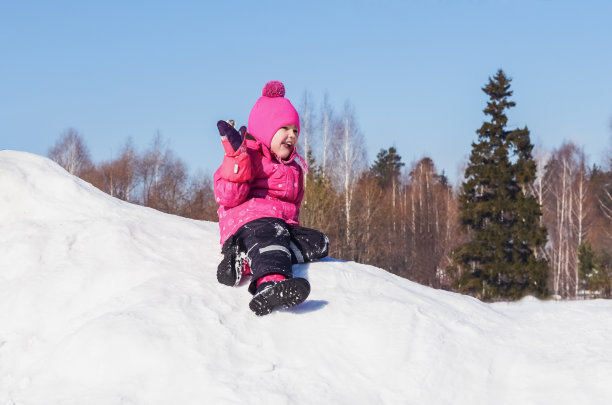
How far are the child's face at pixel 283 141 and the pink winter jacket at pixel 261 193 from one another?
51mm

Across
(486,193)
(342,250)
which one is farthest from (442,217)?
(342,250)

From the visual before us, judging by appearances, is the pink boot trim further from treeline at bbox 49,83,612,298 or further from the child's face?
treeline at bbox 49,83,612,298

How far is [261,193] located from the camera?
379 cm

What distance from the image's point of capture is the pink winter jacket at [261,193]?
3602mm

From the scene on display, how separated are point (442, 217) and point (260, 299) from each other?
29335 millimetres

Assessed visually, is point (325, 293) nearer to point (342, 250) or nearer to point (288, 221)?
point (288, 221)

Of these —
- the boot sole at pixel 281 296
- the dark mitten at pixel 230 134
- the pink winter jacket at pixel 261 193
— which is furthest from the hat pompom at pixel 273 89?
the boot sole at pixel 281 296

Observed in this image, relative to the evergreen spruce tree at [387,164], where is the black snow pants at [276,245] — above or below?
below

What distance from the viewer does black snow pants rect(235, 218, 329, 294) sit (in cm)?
322

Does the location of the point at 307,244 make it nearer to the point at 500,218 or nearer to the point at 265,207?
the point at 265,207

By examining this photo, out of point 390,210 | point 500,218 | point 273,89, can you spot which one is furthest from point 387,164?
point 273,89

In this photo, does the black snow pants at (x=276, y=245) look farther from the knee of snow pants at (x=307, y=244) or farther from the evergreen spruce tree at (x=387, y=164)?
the evergreen spruce tree at (x=387, y=164)

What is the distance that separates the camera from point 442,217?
31.3 meters

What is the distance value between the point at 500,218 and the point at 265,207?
20.7 metres
